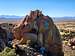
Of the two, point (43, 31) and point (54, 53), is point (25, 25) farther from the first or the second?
point (54, 53)

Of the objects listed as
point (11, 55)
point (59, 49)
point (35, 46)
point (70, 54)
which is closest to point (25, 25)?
point (35, 46)

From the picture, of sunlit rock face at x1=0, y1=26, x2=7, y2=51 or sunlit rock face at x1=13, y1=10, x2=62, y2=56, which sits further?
sunlit rock face at x1=13, y1=10, x2=62, y2=56

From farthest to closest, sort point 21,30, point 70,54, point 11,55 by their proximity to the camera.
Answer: point 70,54, point 21,30, point 11,55

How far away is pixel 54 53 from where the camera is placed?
3266cm

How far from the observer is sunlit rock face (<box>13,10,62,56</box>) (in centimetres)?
3195

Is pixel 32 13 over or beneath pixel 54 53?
over

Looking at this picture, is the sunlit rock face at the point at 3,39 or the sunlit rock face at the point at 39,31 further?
the sunlit rock face at the point at 39,31

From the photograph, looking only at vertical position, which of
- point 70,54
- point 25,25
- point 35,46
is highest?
point 25,25

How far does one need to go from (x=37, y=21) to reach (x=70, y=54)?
10.5 meters

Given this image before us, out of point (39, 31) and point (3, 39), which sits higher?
point (39, 31)

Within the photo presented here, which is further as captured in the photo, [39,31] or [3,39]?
[39,31]

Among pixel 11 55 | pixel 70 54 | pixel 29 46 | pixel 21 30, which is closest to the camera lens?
pixel 11 55

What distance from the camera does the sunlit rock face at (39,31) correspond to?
32.0 m

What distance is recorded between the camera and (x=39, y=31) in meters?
32.2
